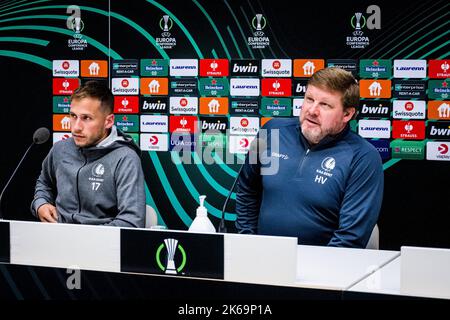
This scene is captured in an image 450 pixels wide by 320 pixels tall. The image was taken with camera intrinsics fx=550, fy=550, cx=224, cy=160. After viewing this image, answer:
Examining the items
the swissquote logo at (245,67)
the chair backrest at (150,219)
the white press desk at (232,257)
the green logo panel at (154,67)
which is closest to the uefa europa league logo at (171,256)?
the white press desk at (232,257)

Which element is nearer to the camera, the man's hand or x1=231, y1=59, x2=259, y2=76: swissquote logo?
the man's hand

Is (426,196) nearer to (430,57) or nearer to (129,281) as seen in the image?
(430,57)

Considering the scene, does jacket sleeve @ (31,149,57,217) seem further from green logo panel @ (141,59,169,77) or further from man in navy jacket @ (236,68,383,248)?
green logo panel @ (141,59,169,77)

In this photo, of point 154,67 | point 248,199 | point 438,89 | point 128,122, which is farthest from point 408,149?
point 128,122

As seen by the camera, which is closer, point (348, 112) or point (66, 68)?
point (348, 112)

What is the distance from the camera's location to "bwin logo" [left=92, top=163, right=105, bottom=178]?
218cm

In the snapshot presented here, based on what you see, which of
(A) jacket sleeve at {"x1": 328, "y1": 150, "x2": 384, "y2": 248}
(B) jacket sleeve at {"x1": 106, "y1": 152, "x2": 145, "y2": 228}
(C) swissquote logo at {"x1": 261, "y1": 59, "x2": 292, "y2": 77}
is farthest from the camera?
(C) swissquote logo at {"x1": 261, "y1": 59, "x2": 292, "y2": 77}

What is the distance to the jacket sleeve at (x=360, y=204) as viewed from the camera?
6.26ft

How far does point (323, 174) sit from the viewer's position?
80.1 inches

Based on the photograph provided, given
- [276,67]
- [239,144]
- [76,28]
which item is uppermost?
[76,28]

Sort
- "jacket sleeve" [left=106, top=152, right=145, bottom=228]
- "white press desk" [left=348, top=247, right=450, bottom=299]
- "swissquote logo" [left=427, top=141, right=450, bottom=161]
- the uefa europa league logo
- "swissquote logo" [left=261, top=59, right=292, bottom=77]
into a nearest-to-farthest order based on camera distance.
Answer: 1. "white press desk" [left=348, top=247, right=450, bottom=299]
2. the uefa europa league logo
3. "jacket sleeve" [left=106, top=152, right=145, bottom=228]
4. "swissquote logo" [left=427, top=141, right=450, bottom=161]
5. "swissquote logo" [left=261, top=59, right=292, bottom=77]

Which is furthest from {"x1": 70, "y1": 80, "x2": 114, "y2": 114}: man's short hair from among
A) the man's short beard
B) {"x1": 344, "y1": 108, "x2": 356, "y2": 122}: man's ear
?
{"x1": 344, "y1": 108, "x2": 356, "y2": 122}: man's ear

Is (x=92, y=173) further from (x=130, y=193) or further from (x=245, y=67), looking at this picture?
(x=245, y=67)

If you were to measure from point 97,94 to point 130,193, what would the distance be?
480 millimetres
